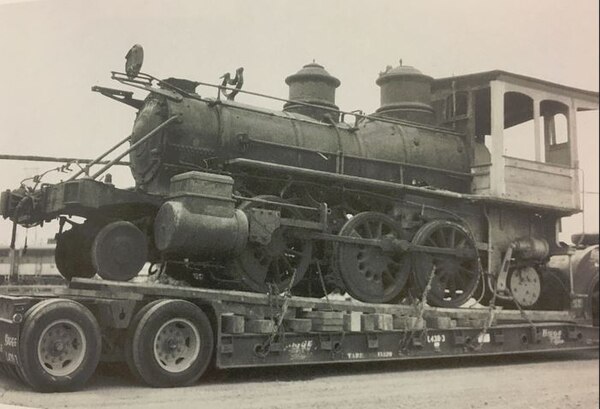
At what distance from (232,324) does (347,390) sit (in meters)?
1.25

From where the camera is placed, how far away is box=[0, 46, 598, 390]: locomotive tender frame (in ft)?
19.3

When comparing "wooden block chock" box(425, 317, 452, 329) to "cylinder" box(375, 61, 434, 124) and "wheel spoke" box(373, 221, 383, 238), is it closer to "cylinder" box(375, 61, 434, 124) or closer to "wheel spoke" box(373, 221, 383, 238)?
"wheel spoke" box(373, 221, 383, 238)

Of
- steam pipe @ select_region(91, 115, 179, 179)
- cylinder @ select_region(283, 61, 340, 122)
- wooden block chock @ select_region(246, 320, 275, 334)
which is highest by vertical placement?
cylinder @ select_region(283, 61, 340, 122)

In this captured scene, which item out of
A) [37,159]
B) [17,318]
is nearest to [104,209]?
[37,159]

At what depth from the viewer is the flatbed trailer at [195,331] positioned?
539cm

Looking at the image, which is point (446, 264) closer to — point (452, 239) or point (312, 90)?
point (452, 239)

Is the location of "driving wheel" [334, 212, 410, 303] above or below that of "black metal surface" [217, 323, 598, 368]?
above

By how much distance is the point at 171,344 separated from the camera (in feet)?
19.4

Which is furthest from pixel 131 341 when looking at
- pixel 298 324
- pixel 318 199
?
pixel 318 199

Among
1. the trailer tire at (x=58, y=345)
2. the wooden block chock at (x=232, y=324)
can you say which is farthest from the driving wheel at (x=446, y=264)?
the trailer tire at (x=58, y=345)

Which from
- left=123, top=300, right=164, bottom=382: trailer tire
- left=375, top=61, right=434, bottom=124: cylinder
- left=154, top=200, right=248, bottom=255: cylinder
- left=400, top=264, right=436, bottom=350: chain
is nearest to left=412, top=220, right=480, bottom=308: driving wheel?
left=400, top=264, right=436, bottom=350: chain

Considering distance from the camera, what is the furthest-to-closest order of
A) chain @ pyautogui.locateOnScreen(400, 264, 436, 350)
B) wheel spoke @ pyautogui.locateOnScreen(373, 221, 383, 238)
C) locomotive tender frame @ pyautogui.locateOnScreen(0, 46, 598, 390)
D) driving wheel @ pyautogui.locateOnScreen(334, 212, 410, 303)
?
wheel spoke @ pyautogui.locateOnScreen(373, 221, 383, 238) → driving wheel @ pyautogui.locateOnScreen(334, 212, 410, 303) → chain @ pyautogui.locateOnScreen(400, 264, 436, 350) → locomotive tender frame @ pyautogui.locateOnScreen(0, 46, 598, 390)

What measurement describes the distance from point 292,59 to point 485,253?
4.29 meters

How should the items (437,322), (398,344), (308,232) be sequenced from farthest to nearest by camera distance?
(437,322), (308,232), (398,344)
